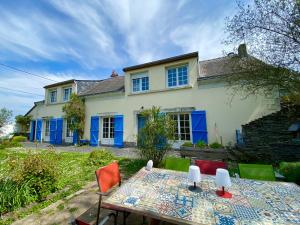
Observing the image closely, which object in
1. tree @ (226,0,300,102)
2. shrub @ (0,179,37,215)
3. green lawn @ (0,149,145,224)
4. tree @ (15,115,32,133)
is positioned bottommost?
green lawn @ (0,149,145,224)

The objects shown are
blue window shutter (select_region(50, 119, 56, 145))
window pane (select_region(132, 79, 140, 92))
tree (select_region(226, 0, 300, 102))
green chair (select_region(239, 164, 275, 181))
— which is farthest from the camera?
blue window shutter (select_region(50, 119, 56, 145))

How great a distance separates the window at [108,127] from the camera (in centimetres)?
1229

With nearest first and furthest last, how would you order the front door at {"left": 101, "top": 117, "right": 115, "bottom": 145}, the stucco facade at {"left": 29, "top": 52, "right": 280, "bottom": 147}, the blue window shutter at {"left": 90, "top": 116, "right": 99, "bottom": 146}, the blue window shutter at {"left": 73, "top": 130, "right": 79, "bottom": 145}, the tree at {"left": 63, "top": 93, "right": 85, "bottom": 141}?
1. the stucco facade at {"left": 29, "top": 52, "right": 280, "bottom": 147}
2. the front door at {"left": 101, "top": 117, "right": 115, "bottom": 145}
3. the blue window shutter at {"left": 90, "top": 116, "right": 99, "bottom": 146}
4. the tree at {"left": 63, "top": 93, "right": 85, "bottom": 141}
5. the blue window shutter at {"left": 73, "top": 130, "right": 79, "bottom": 145}

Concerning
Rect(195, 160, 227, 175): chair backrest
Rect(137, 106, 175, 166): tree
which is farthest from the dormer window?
Rect(195, 160, 227, 175): chair backrest

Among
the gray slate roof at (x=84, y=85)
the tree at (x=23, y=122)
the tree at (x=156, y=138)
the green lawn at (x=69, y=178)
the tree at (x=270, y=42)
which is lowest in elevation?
the green lawn at (x=69, y=178)

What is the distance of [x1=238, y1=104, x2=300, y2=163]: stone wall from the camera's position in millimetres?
6465

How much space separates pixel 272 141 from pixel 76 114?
1269 centimetres

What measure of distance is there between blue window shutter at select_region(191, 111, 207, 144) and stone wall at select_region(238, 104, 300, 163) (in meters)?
2.22

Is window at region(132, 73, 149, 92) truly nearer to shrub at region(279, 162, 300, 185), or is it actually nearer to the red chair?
shrub at region(279, 162, 300, 185)

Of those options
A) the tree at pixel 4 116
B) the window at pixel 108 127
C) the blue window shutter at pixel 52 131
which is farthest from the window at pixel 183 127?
the tree at pixel 4 116

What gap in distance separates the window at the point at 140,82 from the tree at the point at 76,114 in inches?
192

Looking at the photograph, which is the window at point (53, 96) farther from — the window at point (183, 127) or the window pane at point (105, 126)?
the window at point (183, 127)

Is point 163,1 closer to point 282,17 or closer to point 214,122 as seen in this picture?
point 282,17

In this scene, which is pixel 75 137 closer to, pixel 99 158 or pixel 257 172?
pixel 99 158
